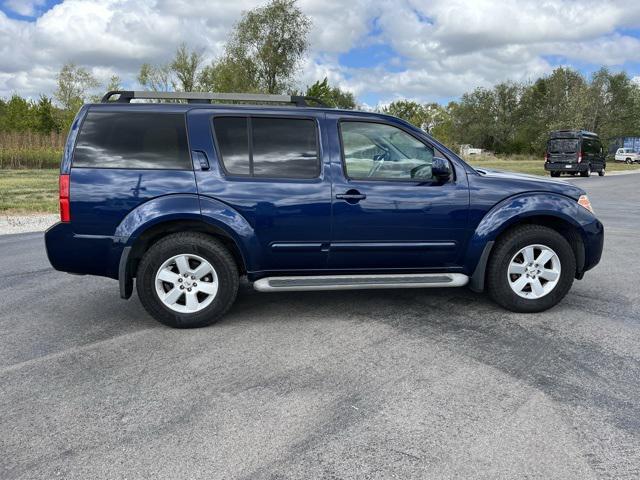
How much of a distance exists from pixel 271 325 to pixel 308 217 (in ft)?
3.10

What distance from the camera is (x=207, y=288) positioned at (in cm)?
439

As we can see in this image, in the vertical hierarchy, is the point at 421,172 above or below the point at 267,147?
below

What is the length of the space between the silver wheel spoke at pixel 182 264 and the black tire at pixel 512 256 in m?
2.58

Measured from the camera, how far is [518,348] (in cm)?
395

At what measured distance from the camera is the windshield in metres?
28.2

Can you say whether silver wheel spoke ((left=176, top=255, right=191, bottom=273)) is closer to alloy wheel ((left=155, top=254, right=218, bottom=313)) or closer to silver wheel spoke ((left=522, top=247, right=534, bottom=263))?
alloy wheel ((left=155, top=254, right=218, bottom=313))

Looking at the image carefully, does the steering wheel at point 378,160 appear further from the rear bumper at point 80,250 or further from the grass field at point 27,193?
the grass field at point 27,193

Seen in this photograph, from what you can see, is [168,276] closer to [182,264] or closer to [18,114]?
[182,264]

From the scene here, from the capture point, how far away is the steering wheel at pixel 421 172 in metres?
4.63

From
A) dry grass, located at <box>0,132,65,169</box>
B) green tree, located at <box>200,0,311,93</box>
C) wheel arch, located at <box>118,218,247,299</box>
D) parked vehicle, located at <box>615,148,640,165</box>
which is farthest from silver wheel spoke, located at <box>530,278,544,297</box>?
parked vehicle, located at <box>615,148,640,165</box>

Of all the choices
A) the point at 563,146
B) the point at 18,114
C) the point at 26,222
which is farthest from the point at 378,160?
the point at 18,114

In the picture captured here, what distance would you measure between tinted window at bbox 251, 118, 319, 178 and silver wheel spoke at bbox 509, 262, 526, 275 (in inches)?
74.2

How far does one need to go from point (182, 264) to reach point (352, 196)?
4.83ft

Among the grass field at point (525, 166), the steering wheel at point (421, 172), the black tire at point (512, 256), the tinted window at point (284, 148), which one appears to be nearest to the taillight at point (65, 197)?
the tinted window at point (284, 148)
